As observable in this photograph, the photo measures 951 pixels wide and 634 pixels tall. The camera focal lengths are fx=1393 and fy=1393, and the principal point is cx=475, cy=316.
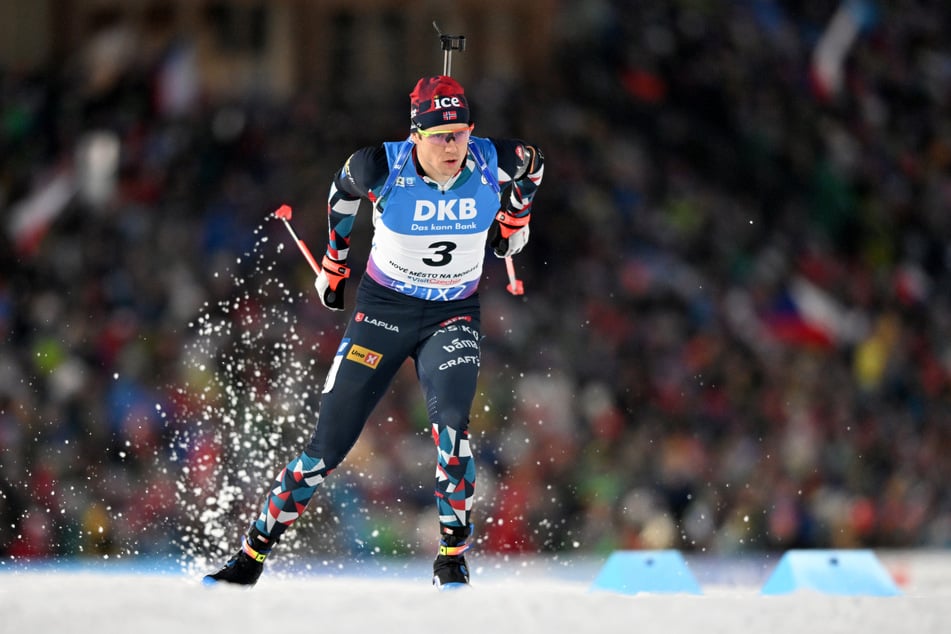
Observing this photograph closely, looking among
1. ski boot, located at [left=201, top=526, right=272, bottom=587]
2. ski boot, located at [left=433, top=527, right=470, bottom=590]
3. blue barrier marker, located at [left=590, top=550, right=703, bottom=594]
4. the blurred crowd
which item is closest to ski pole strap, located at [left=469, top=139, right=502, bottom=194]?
ski boot, located at [left=433, top=527, right=470, bottom=590]

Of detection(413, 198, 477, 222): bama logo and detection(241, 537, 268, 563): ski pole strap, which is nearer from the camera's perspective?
detection(413, 198, 477, 222): bama logo

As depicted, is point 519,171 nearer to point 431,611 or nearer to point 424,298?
point 424,298

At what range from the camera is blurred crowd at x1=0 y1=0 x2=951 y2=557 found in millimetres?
10781

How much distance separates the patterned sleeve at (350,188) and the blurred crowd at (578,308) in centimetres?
370

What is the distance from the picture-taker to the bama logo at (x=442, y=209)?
6.15m

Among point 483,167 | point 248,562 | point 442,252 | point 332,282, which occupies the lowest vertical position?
point 248,562

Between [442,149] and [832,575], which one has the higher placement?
[442,149]

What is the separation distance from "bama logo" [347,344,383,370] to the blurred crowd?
147 inches

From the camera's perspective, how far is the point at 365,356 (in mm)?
6281

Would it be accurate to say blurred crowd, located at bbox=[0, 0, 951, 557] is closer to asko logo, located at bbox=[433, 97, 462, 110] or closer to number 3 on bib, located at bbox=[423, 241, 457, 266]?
number 3 on bib, located at bbox=[423, 241, 457, 266]

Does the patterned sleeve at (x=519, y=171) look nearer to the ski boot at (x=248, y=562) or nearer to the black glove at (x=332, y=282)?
the black glove at (x=332, y=282)

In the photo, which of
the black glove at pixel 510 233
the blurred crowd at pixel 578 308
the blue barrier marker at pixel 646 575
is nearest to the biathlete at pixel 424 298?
the black glove at pixel 510 233

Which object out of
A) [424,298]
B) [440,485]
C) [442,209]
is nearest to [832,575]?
[440,485]

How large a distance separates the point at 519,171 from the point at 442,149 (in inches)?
A: 21.5
